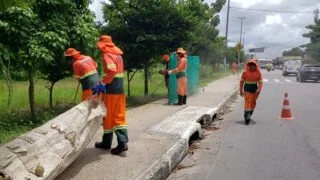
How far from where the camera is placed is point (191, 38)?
18.2 metres

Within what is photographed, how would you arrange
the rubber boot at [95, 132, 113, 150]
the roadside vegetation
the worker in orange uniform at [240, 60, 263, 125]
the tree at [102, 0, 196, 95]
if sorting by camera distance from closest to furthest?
the rubber boot at [95, 132, 113, 150] → the roadside vegetation → the worker in orange uniform at [240, 60, 263, 125] → the tree at [102, 0, 196, 95]

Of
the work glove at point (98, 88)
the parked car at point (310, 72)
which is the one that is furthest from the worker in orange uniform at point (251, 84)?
the parked car at point (310, 72)

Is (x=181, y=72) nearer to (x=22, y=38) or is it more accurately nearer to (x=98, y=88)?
(x=22, y=38)

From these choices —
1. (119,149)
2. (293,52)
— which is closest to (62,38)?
(119,149)

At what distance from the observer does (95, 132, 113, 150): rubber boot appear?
7.43 m

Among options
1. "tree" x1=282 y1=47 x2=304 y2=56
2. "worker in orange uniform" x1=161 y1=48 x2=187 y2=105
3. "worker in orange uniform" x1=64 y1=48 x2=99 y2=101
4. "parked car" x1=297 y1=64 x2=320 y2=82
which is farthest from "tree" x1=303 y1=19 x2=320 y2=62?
"tree" x1=282 y1=47 x2=304 y2=56

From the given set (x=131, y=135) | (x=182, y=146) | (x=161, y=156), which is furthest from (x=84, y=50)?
(x=161, y=156)

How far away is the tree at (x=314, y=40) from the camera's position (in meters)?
63.4

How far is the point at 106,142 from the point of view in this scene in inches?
296

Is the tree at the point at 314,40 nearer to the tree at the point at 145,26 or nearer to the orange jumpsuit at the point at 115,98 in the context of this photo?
the tree at the point at 145,26

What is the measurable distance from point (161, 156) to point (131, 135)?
1922 mm

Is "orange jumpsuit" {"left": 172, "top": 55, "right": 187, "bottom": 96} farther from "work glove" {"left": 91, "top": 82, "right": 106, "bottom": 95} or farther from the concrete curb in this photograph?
"work glove" {"left": 91, "top": 82, "right": 106, "bottom": 95}

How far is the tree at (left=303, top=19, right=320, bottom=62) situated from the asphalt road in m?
52.3

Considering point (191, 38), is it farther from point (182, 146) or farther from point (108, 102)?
point (108, 102)
